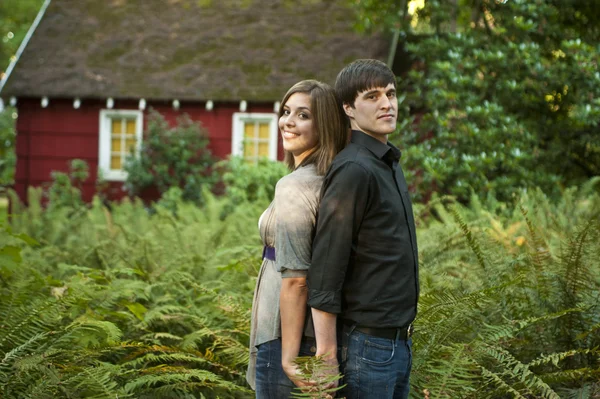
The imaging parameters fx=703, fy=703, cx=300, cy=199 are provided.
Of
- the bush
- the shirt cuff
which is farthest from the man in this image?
the bush

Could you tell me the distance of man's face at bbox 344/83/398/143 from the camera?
102 inches

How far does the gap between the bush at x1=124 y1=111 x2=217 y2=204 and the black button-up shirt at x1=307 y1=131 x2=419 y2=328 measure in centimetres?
1255

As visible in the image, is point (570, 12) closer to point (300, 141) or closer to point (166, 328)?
point (166, 328)

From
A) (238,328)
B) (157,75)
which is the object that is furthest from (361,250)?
(157,75)

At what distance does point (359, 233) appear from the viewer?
2477 millimetres

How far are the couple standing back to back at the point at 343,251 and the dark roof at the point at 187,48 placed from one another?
12.2 m

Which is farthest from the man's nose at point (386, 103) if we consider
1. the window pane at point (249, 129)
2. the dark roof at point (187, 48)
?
the window pane at point (249, 129)

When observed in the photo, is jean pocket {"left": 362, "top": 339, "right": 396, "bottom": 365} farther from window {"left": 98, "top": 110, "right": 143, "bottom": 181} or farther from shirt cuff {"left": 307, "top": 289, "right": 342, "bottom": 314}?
window {"left": 98, "top": 110, "right": 143, "bottom": 181}

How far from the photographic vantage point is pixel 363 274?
2467 mm

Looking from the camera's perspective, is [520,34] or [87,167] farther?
[87,167]

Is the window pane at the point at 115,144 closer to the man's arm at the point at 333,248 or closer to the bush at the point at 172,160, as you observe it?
the bush at the point at 172,160

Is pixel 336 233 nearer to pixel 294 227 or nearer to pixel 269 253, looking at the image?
pixel 294 227

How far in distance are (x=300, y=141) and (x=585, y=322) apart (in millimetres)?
2177

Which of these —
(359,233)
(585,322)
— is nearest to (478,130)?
(585,322)
